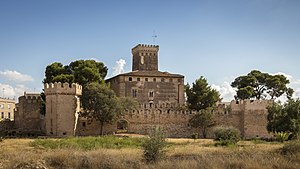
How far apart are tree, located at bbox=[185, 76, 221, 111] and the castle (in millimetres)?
1680

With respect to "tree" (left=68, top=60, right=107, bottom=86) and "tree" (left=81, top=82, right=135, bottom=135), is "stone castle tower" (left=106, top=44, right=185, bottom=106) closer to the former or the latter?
"tree" (left=68, top=60, right=107, bottom=86)

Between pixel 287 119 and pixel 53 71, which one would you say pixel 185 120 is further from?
pixel 53 71

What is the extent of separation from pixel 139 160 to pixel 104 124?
19353 millimetres

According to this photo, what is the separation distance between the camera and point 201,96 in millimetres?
43375

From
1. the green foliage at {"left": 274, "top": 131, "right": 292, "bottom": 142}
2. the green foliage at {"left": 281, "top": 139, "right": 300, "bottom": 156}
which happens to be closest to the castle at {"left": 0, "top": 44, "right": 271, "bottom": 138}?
the green foliage at {"left": 274, "top": 131, "right": 292, "bottom": 142}

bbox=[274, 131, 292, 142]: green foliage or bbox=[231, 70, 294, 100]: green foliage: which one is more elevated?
bbox=[231, 70, 294, 100]: green foliage

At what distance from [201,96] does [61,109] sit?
16.3 m

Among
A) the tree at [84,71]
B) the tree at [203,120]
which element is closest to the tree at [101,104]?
the tree at [84,71]

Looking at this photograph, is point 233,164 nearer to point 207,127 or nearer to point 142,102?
point 207,127

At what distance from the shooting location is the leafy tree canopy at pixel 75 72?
4166 cm

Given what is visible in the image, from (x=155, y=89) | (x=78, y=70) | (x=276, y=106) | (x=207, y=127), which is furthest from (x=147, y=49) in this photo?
(x=276, y=106)

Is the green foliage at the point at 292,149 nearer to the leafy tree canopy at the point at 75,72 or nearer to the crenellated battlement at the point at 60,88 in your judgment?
the crenellated battlement at the point at 60,88

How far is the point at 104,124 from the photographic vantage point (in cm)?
3716

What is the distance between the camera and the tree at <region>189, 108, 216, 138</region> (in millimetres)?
38500
